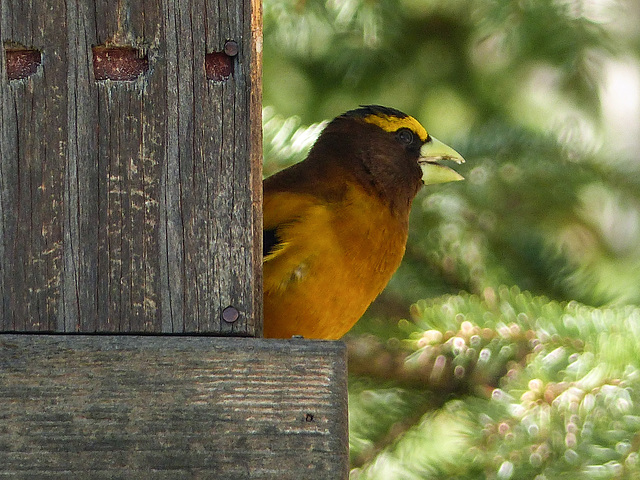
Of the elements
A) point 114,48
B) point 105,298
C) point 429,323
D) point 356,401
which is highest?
point 114,48

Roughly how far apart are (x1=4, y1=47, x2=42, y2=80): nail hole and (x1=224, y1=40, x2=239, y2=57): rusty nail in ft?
1.16

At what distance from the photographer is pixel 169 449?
5.46 feet

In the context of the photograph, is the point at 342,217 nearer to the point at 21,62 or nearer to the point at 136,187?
the point at 136,187

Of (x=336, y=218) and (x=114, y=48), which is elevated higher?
(x=114, y=48)

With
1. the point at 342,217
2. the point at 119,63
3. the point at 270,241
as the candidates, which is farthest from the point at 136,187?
the point at 342,217

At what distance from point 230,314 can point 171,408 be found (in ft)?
0.73

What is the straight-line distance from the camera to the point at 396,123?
359cm

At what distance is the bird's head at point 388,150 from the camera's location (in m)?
3.46

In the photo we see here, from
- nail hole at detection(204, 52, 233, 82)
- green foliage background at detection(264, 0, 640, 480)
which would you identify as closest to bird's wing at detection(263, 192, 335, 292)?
green foliage background at detection(264, 0, 640, 480)

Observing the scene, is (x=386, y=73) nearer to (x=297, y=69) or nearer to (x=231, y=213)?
(x=297, y=69)

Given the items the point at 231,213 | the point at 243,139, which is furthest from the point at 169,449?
the point at 243,139

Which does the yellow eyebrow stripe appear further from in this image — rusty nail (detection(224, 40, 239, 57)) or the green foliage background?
rusty nail (detection(224, 40, 239, 57))

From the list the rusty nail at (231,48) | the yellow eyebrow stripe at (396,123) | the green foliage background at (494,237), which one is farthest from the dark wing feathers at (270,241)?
the yellow eyebrow stripe at (396,123)

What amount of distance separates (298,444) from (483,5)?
2.78 metres
